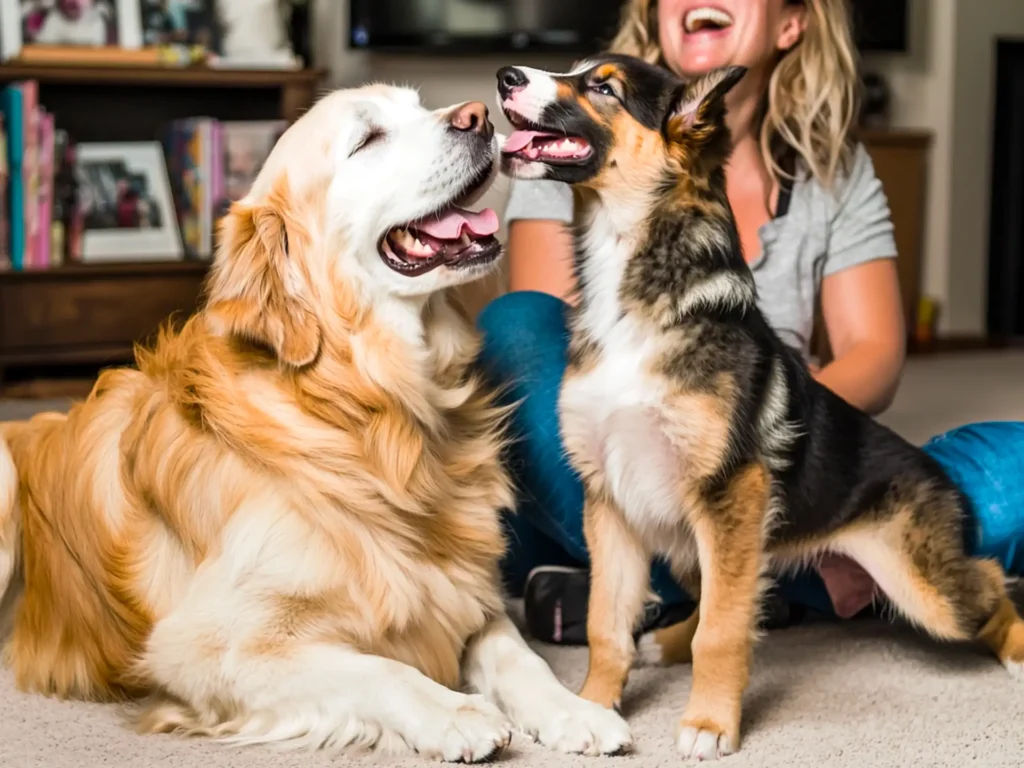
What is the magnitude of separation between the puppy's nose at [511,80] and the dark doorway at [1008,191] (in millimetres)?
4428

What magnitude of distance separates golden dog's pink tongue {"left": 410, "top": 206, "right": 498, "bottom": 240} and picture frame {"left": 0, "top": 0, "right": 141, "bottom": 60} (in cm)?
253

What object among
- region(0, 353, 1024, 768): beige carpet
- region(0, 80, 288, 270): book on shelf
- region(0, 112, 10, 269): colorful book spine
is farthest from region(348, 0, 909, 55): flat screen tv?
region(0, 353, 1024, 768): beige carpet

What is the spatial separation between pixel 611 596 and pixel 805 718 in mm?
292

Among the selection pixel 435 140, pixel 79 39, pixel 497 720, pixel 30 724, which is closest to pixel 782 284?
pixel 435 140

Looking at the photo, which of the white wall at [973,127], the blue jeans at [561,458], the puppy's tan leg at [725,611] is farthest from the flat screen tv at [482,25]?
the puppy's tan leg at [725,611]

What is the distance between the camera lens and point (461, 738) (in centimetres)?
139

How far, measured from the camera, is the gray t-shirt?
7.02 feet

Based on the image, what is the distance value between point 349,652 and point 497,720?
0.65 ft

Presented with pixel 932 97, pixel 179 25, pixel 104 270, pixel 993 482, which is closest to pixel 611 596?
pixel 993 482

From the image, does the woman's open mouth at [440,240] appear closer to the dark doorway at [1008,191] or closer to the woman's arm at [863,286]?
the woman's arm at [863,286]

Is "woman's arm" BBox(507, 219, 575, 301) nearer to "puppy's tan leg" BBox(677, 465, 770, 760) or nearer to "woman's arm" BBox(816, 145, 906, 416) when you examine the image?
"woman's arm" BBox(816, 145, 906, 416)

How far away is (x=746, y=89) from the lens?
2217mm

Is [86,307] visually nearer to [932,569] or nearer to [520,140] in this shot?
[520,140]

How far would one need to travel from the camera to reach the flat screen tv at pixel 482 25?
14.4 feet
